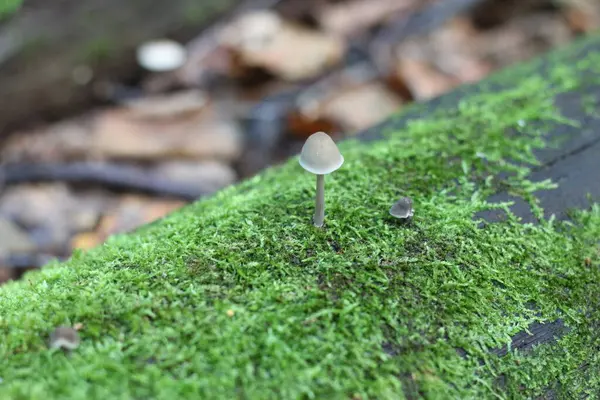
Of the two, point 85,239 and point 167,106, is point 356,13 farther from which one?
point 85,239

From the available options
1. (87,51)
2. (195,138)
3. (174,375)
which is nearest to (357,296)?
(174,375)

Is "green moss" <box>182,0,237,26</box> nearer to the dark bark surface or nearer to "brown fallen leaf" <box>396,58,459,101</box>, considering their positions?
"brown fallen leaf" <box>396,58,459,101</box>

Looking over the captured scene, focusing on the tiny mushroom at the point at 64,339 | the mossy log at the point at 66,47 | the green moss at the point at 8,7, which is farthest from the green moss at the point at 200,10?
the tiny mushroom at the point at 64,339

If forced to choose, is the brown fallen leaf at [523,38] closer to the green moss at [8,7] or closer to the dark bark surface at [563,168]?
the dark bark surface at [563,168]

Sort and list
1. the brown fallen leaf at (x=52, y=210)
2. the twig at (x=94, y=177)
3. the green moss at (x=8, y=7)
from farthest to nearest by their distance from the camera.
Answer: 1. the green moss at (x=8, y=7)
2. the twig at (x=94, y=177)
3. the brown fallen leaf at (x=52, y=210)

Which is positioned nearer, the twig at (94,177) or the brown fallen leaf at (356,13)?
the twig at (94,177)

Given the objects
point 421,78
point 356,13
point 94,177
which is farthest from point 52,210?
point 356,13
